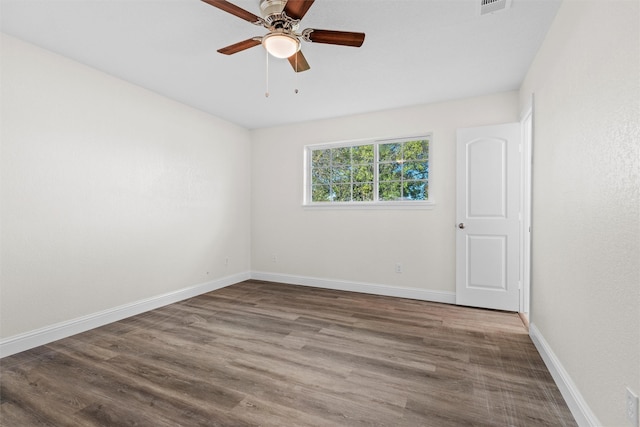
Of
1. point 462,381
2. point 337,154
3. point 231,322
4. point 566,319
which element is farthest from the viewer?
point 337,154

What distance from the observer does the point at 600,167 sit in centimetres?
141

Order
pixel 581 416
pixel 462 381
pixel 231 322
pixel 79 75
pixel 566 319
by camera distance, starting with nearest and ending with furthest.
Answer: pixel 581 416, pixel 566 319, pixel 462 381, pixel 79 75, pixel 231 322

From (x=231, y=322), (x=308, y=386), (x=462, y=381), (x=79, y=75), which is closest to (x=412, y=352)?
(x=462, y=381)

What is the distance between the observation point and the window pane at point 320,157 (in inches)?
182

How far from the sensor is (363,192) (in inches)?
169

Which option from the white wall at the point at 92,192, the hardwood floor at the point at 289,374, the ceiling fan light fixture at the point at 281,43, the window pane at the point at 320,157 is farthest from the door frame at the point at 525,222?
the white wall at the point at 92,192

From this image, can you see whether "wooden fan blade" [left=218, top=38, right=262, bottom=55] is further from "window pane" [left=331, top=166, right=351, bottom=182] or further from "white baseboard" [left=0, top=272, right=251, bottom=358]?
"white baseboard" [left=0, top=272, right=251, bottom=358]

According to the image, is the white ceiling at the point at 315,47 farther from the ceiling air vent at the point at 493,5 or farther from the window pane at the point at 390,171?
the window pane at the point at 390,171

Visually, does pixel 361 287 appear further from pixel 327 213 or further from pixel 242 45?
pixel 242 45

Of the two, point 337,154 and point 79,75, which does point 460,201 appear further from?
point 79,75

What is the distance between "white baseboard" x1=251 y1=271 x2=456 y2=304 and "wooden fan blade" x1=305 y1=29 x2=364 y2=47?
10.0 feet

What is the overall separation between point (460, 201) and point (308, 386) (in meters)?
2.74

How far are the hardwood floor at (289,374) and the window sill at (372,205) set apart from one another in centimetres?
135

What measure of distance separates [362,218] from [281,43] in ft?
8.99
